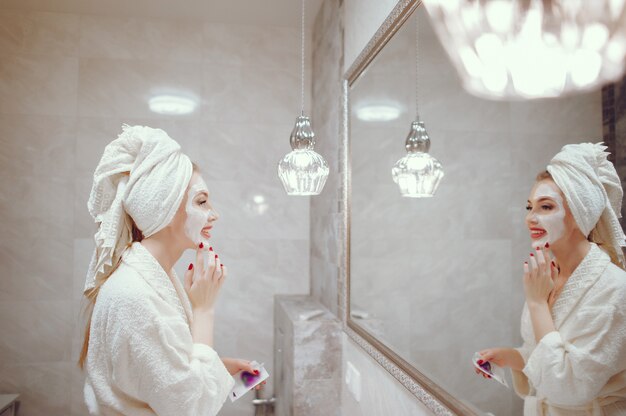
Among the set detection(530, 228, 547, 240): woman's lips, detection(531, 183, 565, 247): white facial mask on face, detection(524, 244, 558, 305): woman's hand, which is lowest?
detection(524, 244, 558, 305): woman's hand

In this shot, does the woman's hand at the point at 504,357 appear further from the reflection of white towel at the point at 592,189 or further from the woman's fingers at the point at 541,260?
the reflection of white towel at the point at 592,189

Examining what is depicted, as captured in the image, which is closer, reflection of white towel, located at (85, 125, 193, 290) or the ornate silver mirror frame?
the ornate silver mirror frame

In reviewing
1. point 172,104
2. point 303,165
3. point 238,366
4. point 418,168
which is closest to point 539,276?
point 418,168

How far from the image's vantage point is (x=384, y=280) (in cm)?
147

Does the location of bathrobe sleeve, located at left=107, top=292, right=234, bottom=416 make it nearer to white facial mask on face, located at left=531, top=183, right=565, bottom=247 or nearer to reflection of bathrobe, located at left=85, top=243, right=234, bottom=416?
reflection of bathrobe, located at left=85, top=243, right=234, bottom=416

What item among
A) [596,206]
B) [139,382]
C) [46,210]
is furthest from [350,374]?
[46,210]

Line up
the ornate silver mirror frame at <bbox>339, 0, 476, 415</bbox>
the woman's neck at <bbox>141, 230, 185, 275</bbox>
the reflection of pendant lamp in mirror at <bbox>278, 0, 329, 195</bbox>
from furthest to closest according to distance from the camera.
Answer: the reflection of pendant lamp in mirror at <bbox>278, 0, 329, 195</bbox>
the woman's neck at <bbox>141, 230, 185, 275</bbox>
the ornate silver mirror frame at <bbox>339, 0, 476, 415</bbox>

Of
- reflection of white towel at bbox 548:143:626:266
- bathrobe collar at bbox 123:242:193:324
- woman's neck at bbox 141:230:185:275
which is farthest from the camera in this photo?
woman's neck at bbox 141:230:185:275

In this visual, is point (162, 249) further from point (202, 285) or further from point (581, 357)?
point (581, 357)

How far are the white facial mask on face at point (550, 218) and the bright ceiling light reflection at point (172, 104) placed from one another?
2442 mm

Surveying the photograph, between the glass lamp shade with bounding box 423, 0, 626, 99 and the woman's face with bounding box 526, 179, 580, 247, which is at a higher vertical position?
the glass lamp shade with bounding box 423, 0, 626, 99

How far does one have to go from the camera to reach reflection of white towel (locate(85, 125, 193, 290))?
1.26m

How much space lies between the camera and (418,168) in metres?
1.21

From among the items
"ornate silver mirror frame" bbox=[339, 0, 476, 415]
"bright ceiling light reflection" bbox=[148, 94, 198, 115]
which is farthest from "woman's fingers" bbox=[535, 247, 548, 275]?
"bright ceiling light reflection" bbox=[148, 94, 198, 115]
